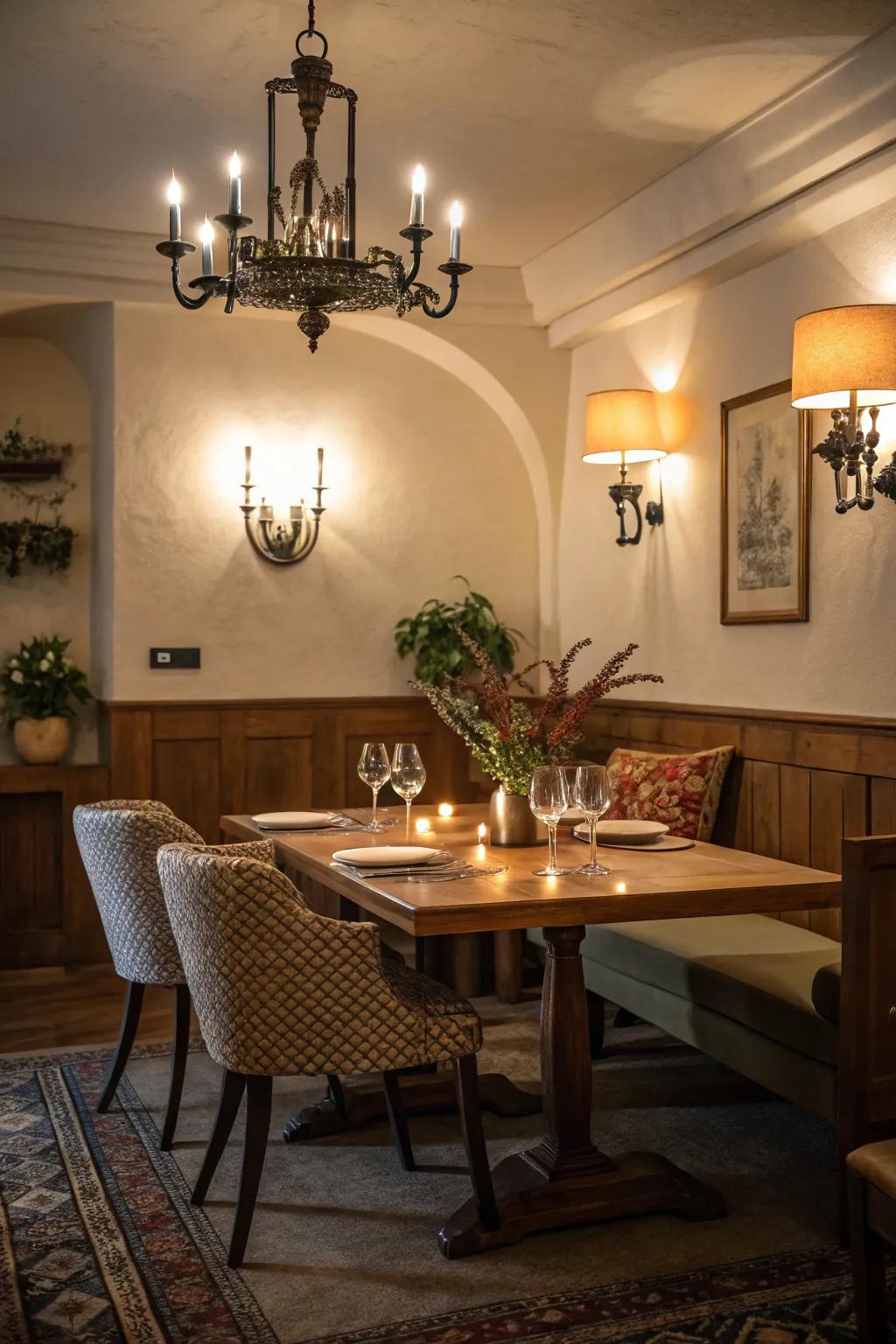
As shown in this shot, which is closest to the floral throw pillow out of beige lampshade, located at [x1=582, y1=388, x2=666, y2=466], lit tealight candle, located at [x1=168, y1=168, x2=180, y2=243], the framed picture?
the framed picture

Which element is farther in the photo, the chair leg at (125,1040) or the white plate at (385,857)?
the chair leg at (125,1040)

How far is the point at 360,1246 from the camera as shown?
2.76m

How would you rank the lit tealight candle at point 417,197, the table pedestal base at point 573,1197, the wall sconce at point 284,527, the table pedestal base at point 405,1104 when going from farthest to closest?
A: the wall sconce at point 284,527 < the table pedestal base at point 405,1104 < the lit tealight candle at point 417,197 < the table pedestal base at point 573,1197

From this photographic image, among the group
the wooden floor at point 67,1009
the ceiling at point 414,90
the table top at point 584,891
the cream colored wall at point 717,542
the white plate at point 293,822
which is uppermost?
the ceiling at point 414,90

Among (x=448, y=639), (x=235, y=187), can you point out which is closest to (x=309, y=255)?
(x=235, y=187)

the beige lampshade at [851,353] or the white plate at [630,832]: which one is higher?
the beige lampshade at [851,353]

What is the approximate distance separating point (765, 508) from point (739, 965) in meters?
1.65

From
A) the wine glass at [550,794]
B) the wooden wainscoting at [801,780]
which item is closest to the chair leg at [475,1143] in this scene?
the wine glass at [550,794]

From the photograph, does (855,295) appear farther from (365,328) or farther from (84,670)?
(84,670)

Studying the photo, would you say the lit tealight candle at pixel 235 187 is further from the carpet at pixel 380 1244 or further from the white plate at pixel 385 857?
the carpet at pixel 380 1244

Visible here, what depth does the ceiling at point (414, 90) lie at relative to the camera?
3.34m

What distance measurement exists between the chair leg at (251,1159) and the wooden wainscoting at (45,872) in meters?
2.79

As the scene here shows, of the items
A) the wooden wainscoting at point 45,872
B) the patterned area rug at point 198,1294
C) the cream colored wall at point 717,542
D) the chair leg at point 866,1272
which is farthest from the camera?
the wooden wainscoting at point 45,872

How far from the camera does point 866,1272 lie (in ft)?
7.29
